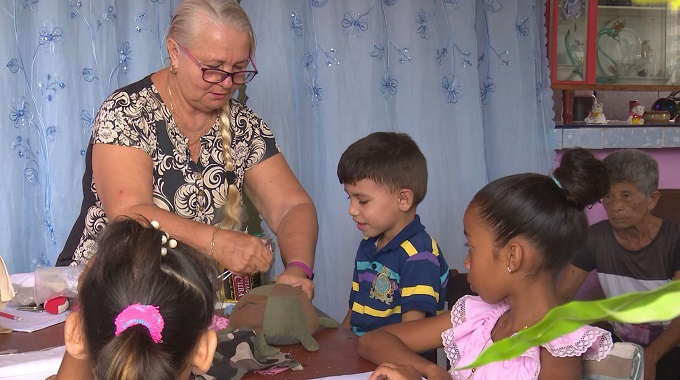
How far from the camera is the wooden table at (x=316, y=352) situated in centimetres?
145

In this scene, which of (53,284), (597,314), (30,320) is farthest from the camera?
A: (53,284)

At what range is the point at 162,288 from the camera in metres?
1.08

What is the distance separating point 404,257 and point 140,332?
1202mm

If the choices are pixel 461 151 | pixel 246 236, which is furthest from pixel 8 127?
pixel 461 151

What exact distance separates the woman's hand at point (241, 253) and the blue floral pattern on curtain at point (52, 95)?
1289 millimetres

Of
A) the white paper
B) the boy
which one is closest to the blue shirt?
the boy

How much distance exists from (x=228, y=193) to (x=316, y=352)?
0.74m

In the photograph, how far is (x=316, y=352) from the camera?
62.3 inches

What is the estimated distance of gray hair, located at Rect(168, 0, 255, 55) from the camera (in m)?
1.99

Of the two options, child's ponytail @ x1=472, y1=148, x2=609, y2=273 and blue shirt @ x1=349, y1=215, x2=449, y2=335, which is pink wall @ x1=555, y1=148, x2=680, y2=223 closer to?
blue shirt @ x1=349, y1=215, x2=449, y2=335

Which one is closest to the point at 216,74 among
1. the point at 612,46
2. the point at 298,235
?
the point at 298,235

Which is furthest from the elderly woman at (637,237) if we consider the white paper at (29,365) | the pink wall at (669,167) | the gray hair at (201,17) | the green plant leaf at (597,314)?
the green plant leaf at (597,314)

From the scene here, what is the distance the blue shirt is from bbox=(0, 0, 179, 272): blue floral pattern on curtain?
128 cm

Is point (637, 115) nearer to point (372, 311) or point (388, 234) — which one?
point (388, 234)
